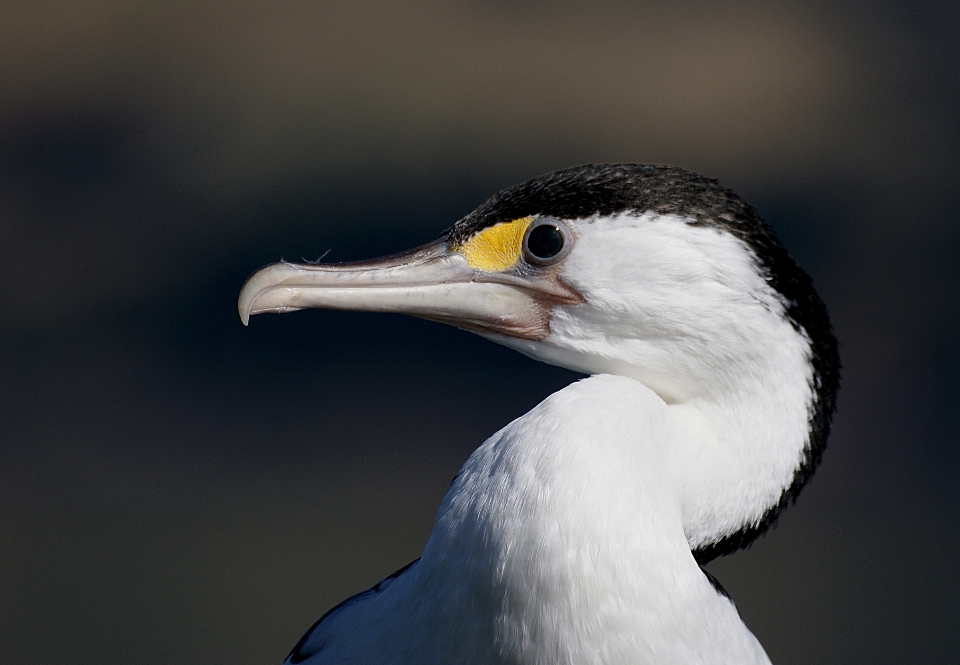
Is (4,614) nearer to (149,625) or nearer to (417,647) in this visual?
(149,625)

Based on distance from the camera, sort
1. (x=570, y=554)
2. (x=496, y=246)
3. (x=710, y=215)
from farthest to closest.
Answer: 1. (x=496, y=246)
2. (x=710, y=215)
3. (x=570, y=554)

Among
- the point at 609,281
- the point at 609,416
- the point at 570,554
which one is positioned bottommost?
the point at 570,554

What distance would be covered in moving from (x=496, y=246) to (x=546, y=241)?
0.25 feet

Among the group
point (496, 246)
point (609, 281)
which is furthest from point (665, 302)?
point (496, 246)

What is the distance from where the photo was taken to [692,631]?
1.16 metres

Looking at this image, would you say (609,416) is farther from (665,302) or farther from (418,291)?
(418,291)

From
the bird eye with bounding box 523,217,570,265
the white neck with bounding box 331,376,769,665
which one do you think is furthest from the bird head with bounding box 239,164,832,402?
the white neck with bounding box 331,376,769,665

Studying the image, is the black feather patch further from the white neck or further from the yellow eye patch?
the white neck

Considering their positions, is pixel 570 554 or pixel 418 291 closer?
pixel 570 554

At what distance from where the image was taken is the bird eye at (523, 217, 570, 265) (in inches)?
51.0

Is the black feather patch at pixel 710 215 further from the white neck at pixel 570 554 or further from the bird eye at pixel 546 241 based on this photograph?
the white neck at pixel 570 554

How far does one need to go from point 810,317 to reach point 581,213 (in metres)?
0.32

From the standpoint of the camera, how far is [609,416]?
118cm

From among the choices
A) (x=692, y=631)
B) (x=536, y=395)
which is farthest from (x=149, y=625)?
(x=692, y=631)
